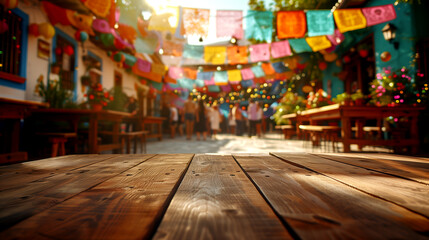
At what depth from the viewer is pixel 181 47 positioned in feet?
27.1

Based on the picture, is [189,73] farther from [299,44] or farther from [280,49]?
[299,44]

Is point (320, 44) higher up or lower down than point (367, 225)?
higher up

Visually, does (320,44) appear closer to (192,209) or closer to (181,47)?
(181,47)

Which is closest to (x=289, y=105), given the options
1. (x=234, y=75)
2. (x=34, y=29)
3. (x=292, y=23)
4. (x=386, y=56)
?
(x=234, y=75)

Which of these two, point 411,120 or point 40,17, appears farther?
point 40,17

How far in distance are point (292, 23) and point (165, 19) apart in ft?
11.6

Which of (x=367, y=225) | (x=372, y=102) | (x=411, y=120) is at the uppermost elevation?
(x=372, y=102)

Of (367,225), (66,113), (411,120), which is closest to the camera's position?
(367,225)

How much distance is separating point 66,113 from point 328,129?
502 cm

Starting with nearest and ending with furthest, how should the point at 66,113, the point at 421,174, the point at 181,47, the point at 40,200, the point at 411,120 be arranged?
the point at 40,200 → the point at 421,174 → the point at 66,113 → the point at 411,120 → the point at 181,47

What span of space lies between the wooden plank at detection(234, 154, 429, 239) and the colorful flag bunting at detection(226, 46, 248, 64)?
26.0 ft

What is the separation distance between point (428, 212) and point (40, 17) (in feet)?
23.2

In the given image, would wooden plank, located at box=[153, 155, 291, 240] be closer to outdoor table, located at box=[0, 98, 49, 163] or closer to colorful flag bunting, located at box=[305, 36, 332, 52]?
outdoor table, located at box=[0, 98, 49, 163]

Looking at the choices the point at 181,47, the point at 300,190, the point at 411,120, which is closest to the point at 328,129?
the point at 411,120
